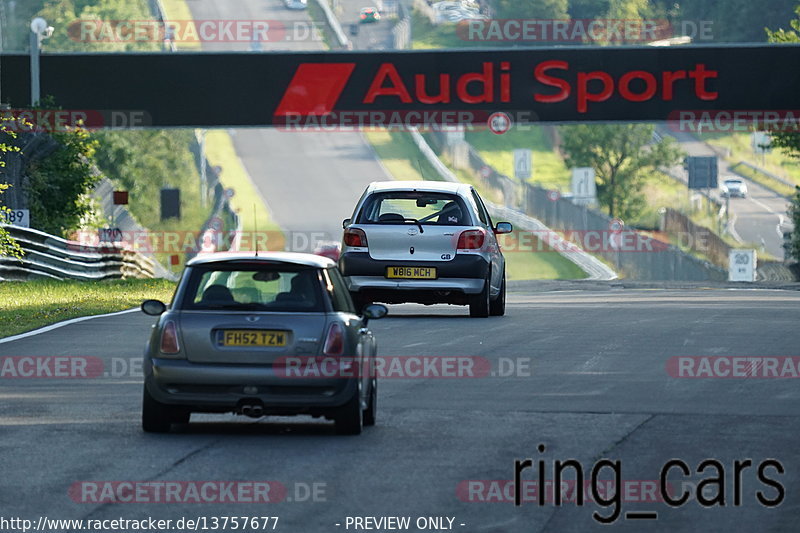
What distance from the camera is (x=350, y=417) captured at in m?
11.6

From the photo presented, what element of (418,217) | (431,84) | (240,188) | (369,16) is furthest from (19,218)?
(369,16)

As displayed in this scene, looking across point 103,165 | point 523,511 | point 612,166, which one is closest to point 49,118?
point 523,511

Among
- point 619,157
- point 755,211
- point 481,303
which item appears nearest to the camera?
point 481,303

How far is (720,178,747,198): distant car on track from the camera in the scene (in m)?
99.6

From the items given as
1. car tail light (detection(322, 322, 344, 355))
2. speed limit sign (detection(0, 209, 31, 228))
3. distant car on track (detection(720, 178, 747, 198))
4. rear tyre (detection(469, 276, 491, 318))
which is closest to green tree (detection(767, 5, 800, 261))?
speed limit sign (detection(0, 209, 31, 228))

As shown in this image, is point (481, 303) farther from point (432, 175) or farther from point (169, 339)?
point (432, 175)

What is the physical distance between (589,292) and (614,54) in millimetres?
9315

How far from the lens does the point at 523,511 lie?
909 centimetres

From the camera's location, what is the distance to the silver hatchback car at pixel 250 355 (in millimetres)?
11383

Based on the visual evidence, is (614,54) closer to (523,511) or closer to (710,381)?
(710,381)

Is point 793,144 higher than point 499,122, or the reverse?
point 499,122

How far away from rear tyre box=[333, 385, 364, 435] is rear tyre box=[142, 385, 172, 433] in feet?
3.66

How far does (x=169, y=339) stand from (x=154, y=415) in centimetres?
52

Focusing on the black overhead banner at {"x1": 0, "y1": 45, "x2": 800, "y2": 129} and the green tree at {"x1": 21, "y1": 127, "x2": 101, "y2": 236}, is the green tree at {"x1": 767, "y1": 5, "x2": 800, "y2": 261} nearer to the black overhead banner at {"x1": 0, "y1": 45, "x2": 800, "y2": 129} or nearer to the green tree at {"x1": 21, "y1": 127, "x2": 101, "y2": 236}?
the black overhead banner at {"x1": 0, "y1": 45, "x2": 800, "y2": 129}
